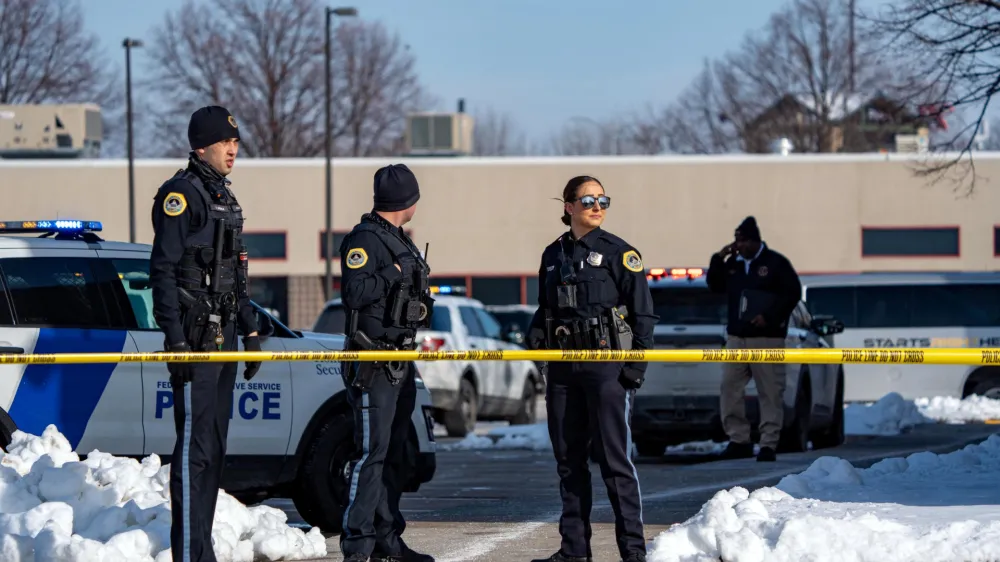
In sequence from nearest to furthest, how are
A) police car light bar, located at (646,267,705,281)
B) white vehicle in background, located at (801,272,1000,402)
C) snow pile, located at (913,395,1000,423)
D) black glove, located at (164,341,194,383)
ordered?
1. black glove, located at (164,341,194,383)
2. police car light bar, located at (646,267,705,281)
3. snow pile, located at (913,395,1000,423)
4. white vehicle in background, located at (801,272,1000,402)

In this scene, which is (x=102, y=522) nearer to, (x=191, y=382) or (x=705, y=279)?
(x=191, y=382)

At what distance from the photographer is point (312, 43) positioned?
A: 61688 mm

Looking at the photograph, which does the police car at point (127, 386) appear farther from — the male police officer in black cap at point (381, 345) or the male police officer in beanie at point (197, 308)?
the male police officer in beanie at point (197, 308)

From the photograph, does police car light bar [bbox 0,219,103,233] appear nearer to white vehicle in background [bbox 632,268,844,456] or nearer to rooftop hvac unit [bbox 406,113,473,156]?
white vehicle in background [bbox 632,268,844,456]

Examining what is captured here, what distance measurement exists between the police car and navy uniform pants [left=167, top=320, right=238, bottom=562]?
1848 mm

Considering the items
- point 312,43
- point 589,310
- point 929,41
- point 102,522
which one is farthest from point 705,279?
point 312,43

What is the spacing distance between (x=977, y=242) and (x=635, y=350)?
31205 mm

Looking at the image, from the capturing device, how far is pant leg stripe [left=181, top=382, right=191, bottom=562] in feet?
20.5

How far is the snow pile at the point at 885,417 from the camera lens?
16.5 m

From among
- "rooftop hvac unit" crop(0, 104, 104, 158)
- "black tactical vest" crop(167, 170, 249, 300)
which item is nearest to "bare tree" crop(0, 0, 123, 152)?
"rooftop hvac unit" crop(0, 104, 104, 158)

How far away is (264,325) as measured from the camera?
866 centimetres

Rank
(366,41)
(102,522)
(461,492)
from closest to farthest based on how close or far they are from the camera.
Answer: (102,522)
(461,492)
(366,41)

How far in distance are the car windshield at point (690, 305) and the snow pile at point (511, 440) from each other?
2.62m

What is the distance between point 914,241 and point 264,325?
2985cm
